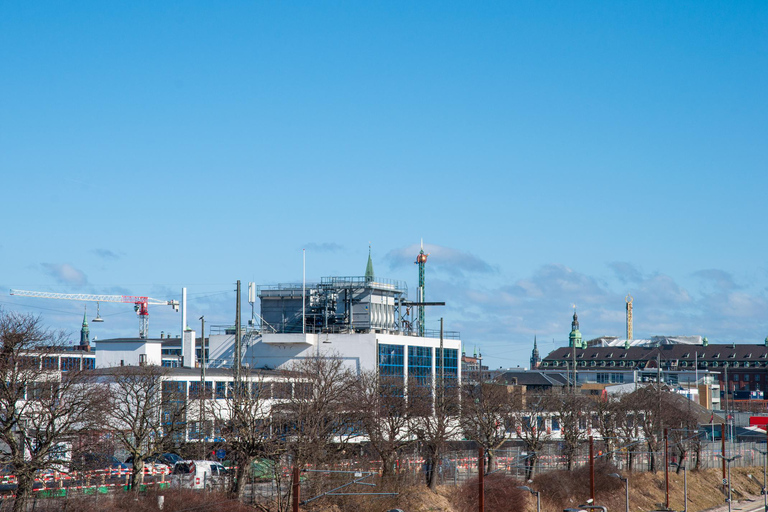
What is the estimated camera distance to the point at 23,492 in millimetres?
40375

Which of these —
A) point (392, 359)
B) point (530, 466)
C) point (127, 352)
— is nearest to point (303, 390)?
point (530, 466)

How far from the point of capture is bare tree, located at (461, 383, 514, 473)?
70312 millimetres

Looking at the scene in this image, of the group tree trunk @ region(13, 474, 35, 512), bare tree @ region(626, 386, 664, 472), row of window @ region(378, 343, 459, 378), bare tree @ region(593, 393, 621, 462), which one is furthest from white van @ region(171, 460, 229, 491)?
bare tree @ region(626, 386, 664, 472)

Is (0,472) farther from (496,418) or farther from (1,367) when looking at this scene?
(496,418)

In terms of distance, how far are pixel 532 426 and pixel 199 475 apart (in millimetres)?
31318

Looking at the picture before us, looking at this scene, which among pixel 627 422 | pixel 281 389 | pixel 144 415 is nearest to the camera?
pixel 144 415

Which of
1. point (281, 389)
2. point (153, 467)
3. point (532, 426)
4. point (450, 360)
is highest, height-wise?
point (450, 360)

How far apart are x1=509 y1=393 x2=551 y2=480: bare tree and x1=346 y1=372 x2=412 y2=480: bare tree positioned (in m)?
9.71

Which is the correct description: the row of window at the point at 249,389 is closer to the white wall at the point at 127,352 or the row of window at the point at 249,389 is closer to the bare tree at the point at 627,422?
the white wall at the point at 127,352

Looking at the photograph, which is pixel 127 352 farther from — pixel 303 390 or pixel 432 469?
pixel 432 469

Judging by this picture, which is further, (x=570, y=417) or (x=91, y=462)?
(x=570, y=417)

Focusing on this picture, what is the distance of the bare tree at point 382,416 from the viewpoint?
6131 cm

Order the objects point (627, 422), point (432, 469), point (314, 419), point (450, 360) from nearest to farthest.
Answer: point (314, 419) → point (432, 469) → point (627, 422) → point (450, 360)

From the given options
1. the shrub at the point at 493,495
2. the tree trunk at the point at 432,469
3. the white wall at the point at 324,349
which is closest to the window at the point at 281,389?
the tree trunk at the point at 432,469
